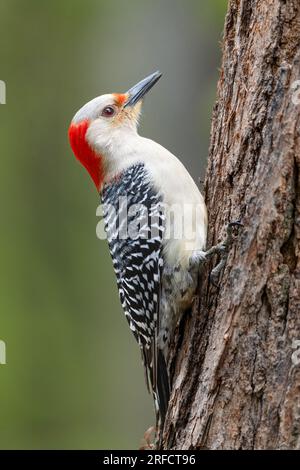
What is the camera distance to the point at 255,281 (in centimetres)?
450

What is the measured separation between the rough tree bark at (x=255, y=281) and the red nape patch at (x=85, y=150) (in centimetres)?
161

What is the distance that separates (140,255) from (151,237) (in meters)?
0.15

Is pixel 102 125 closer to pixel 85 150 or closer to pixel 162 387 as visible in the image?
pixel 85 150

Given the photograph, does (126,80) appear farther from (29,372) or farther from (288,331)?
(288,331)

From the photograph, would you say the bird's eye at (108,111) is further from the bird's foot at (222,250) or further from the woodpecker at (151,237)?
the bird's foot at (222,250)

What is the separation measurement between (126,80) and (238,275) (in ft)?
24.1

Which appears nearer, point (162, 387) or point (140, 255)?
point (162, 387)

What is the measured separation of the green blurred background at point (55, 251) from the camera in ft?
41.0

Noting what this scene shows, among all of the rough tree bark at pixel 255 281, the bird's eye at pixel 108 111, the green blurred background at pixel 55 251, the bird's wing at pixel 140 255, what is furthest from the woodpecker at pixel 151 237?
the green blurred background at pixel 55 251

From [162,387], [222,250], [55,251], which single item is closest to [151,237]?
[222,250]

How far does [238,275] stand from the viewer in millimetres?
4633

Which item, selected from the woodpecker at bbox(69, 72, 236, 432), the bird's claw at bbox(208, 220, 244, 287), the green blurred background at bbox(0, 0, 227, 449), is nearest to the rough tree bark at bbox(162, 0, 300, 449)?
the bird's claw at bbox(208, 220, 244, 287)
